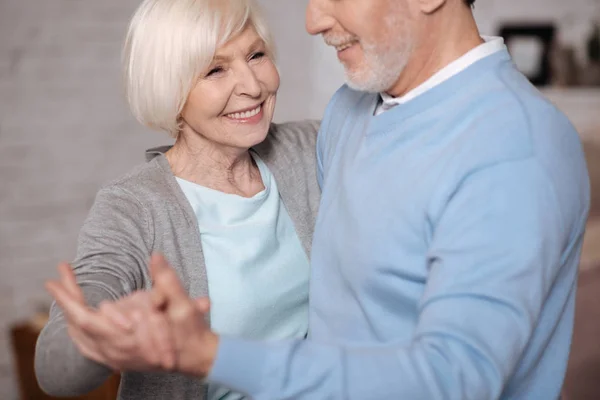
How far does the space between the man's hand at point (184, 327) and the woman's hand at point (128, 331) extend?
0.04 ft

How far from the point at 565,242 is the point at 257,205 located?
2.24 feet

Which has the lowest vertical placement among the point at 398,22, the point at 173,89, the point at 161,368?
the point at 161,368

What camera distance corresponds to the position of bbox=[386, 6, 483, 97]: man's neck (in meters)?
1.13

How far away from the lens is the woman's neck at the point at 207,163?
1461 millimetres

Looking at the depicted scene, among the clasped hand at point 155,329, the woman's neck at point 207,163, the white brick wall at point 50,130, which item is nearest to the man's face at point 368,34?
the woman's neck at point 207,163

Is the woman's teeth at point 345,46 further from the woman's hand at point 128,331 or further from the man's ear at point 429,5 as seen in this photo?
the woman's hand at point 128,331

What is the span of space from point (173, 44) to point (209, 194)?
1.02 ft

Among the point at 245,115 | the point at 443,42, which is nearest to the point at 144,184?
the point at 245,115

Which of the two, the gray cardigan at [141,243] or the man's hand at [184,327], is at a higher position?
the man's hand at [184,327]

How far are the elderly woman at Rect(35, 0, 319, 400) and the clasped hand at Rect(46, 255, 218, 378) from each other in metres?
0.34

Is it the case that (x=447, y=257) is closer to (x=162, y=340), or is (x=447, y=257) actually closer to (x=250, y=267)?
(x=162, y=340)

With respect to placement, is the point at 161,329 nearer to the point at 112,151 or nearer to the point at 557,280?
the point at 557,280

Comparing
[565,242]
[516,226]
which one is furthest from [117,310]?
[565,242]

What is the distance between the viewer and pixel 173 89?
1.39 meters
